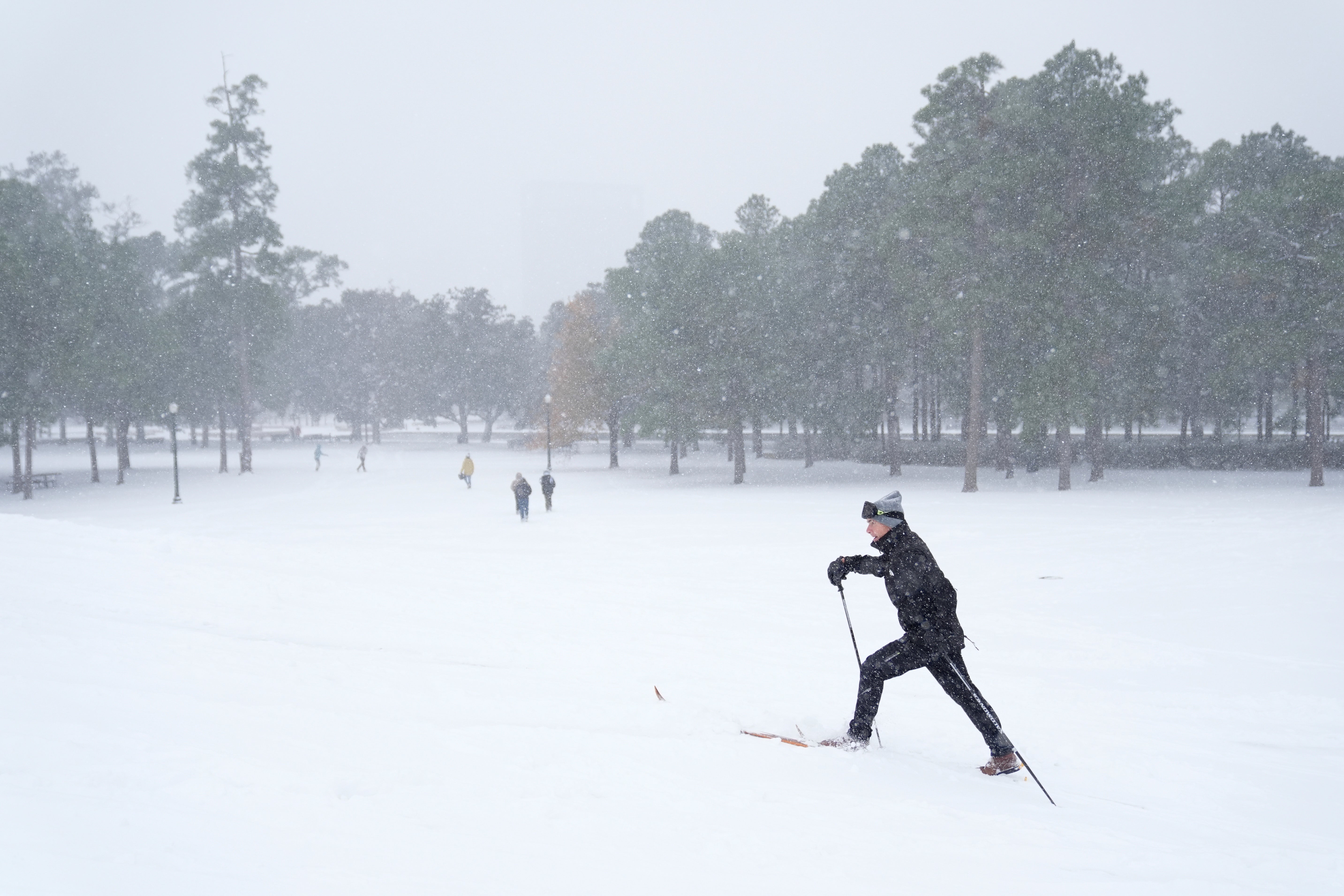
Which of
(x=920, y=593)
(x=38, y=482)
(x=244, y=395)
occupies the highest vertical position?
(x=244, y=395)

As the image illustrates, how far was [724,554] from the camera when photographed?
16.9m

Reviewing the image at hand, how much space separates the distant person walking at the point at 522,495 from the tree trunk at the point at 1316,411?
2781 cm

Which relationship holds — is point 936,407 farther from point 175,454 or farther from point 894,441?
point 175,454

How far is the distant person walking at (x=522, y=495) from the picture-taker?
22.5m

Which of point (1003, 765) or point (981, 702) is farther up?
point (981, 702)

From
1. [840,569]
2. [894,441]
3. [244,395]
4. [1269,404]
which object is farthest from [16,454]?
[1269,404]

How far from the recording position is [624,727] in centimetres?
577

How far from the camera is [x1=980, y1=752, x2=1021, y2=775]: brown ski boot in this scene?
209 inches

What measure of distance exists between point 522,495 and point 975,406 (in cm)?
1709

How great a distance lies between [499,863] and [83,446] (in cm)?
8342

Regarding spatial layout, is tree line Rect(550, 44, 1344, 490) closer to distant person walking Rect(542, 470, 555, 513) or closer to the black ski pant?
distant person walking Rect(542, 470, 555, 513)

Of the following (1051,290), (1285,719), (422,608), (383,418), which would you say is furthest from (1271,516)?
(383,418)

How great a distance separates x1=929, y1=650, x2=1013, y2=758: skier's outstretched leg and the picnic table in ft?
128

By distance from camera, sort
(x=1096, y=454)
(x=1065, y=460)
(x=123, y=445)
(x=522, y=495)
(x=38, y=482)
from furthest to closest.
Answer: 1. (x=123, y=445)
2. (x=38, y=482)
3. (x=1096, y=454)
4. (x=1065, y=460)
5. (x=522, y=495)
